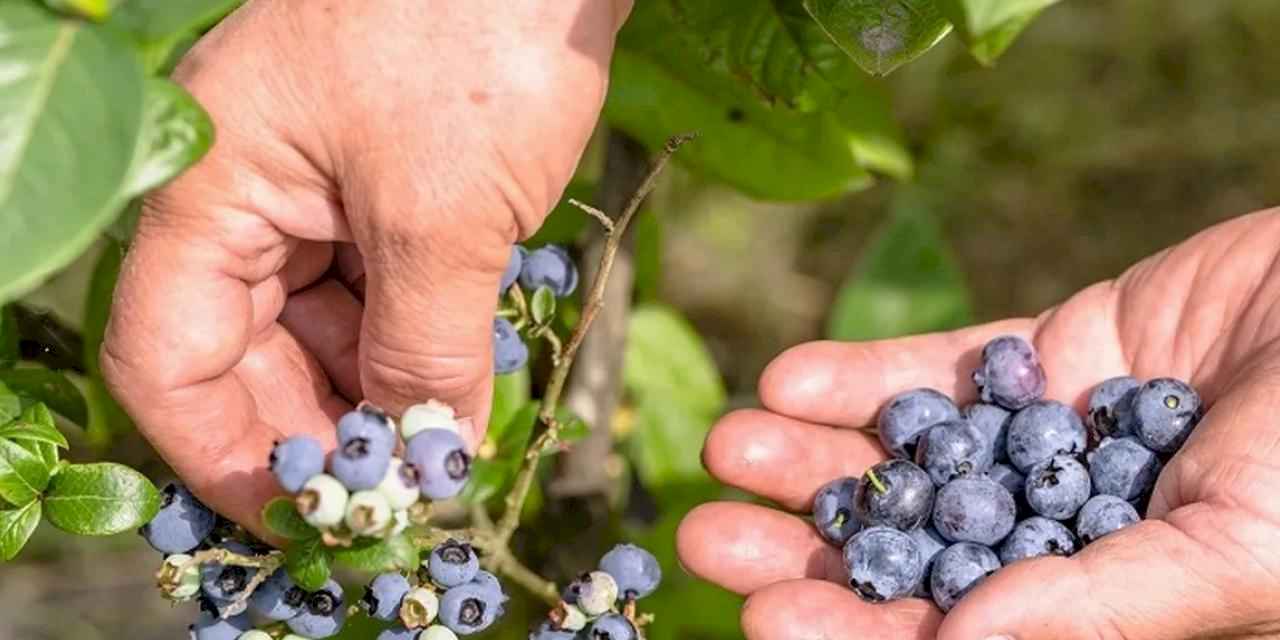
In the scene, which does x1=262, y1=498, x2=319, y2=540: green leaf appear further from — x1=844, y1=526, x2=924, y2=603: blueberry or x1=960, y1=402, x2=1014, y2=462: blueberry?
x1=960, y1=402, x2=1014, y2=462: blueberry

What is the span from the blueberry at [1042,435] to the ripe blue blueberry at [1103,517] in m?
0.10

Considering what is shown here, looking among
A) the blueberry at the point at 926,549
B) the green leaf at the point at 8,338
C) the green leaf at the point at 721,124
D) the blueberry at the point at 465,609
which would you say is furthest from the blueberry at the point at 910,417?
the green leaf at the point at 8,338

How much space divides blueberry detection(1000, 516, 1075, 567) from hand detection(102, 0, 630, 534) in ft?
1.76

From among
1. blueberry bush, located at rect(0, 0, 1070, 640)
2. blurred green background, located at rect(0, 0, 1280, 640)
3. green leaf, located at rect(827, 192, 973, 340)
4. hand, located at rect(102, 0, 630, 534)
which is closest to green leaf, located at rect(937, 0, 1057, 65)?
blueberry bush, located at rect(0, 0, 1070, 640)

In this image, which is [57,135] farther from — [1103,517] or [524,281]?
[1103,517]

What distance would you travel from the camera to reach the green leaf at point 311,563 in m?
1.10

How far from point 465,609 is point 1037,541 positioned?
21.9 inches

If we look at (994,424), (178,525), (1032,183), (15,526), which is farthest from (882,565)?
(1032,183)

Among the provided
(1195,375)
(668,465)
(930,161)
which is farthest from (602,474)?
(930,161)

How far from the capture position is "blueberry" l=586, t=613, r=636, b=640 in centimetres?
126

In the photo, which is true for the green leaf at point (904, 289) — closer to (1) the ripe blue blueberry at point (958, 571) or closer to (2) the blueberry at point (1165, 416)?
(2) the blueberry at point (1165, 416)

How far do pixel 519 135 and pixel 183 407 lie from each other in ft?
1.26

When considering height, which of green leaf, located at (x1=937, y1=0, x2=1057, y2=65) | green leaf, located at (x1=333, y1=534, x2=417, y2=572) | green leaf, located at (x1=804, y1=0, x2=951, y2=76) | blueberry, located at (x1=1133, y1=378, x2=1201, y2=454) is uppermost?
green leaf, located at (x1=937, y1=0, x2=1057, y2=65)

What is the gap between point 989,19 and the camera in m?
0.83
